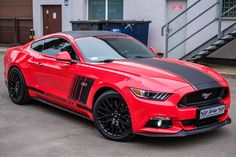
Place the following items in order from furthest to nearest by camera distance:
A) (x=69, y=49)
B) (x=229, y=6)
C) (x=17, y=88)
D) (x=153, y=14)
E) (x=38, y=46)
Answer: (x=153, y=14)
(x=229, y=6)
(x=17, y=88)
(x=38, y=46)
(x=69, y=49)

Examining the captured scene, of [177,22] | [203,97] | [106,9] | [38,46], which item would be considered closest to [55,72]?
[38,46]

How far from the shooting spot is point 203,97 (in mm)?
5031

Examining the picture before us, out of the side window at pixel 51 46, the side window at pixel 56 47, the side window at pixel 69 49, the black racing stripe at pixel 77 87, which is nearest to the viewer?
the black racing stripe at pixel 77 87

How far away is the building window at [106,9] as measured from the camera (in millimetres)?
15953

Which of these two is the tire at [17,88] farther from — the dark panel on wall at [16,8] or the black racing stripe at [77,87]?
the dark panel on wall at [16,8]

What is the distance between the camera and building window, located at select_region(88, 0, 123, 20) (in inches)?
628

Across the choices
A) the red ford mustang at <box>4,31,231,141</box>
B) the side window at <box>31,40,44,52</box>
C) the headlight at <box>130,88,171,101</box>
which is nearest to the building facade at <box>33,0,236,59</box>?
the red ford mustang at <box>4,31,231,141</box>

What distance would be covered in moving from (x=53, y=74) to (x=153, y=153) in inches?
91.3

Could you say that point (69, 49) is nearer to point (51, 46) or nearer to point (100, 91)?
point (51, 46)

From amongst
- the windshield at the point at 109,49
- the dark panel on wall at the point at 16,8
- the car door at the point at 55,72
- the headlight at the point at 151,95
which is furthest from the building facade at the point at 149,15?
the headlight at the point at 151,95

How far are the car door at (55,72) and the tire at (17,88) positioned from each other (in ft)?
1.72

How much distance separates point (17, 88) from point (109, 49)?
7.03 feet

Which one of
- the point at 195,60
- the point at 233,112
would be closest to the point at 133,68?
the point at 233,112

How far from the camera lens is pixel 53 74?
20.6 ft
